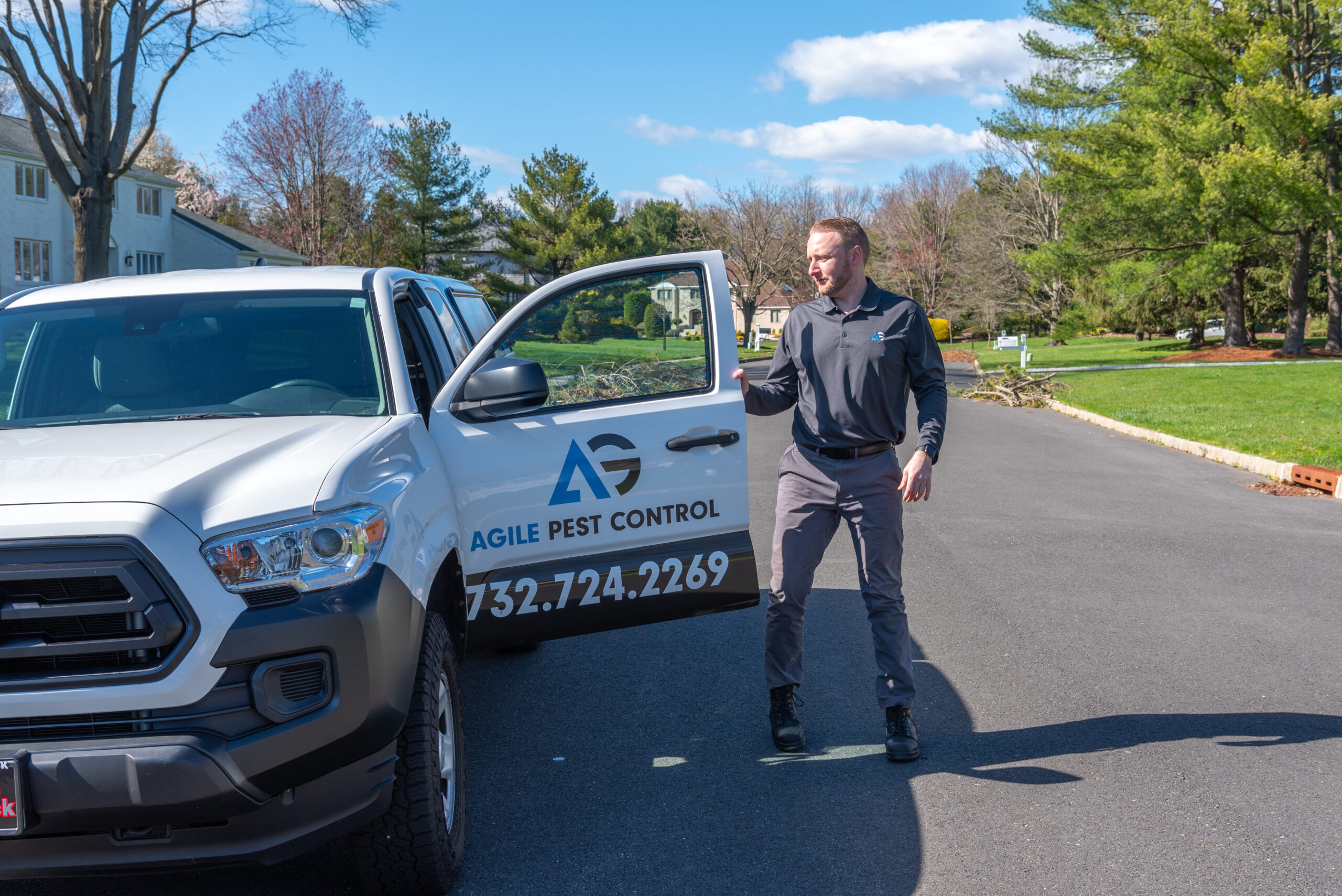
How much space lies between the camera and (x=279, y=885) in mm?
3332

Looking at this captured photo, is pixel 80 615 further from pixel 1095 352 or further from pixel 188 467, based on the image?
pixel 1095 352

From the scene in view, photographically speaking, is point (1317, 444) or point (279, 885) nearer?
point (279, 885)

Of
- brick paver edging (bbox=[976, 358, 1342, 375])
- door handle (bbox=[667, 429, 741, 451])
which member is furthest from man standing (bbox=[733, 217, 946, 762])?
brick paver edging (bbox=[976, 358, 1342, 375])

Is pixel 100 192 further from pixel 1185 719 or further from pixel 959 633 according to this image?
pixel 1185 719

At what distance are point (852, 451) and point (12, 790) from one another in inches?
119

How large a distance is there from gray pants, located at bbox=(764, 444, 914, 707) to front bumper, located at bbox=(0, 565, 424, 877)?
1993 millimetres

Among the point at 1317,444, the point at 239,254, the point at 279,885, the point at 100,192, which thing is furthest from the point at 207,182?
the point at 279,885

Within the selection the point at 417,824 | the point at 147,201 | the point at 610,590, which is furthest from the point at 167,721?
the point at 147,201

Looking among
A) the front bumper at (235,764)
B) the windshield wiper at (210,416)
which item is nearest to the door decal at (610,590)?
the windshield wiper at (210,416)

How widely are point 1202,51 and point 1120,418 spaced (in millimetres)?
19447

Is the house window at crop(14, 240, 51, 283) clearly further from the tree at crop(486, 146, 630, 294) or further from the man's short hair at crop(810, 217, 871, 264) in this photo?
the man's short hair at crop(810, 217, 871, 264)

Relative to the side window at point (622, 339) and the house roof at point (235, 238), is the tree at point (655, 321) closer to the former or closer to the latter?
the side window at point (622, 339)

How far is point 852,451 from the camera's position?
433 cm

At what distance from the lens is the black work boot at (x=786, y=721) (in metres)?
4.35
